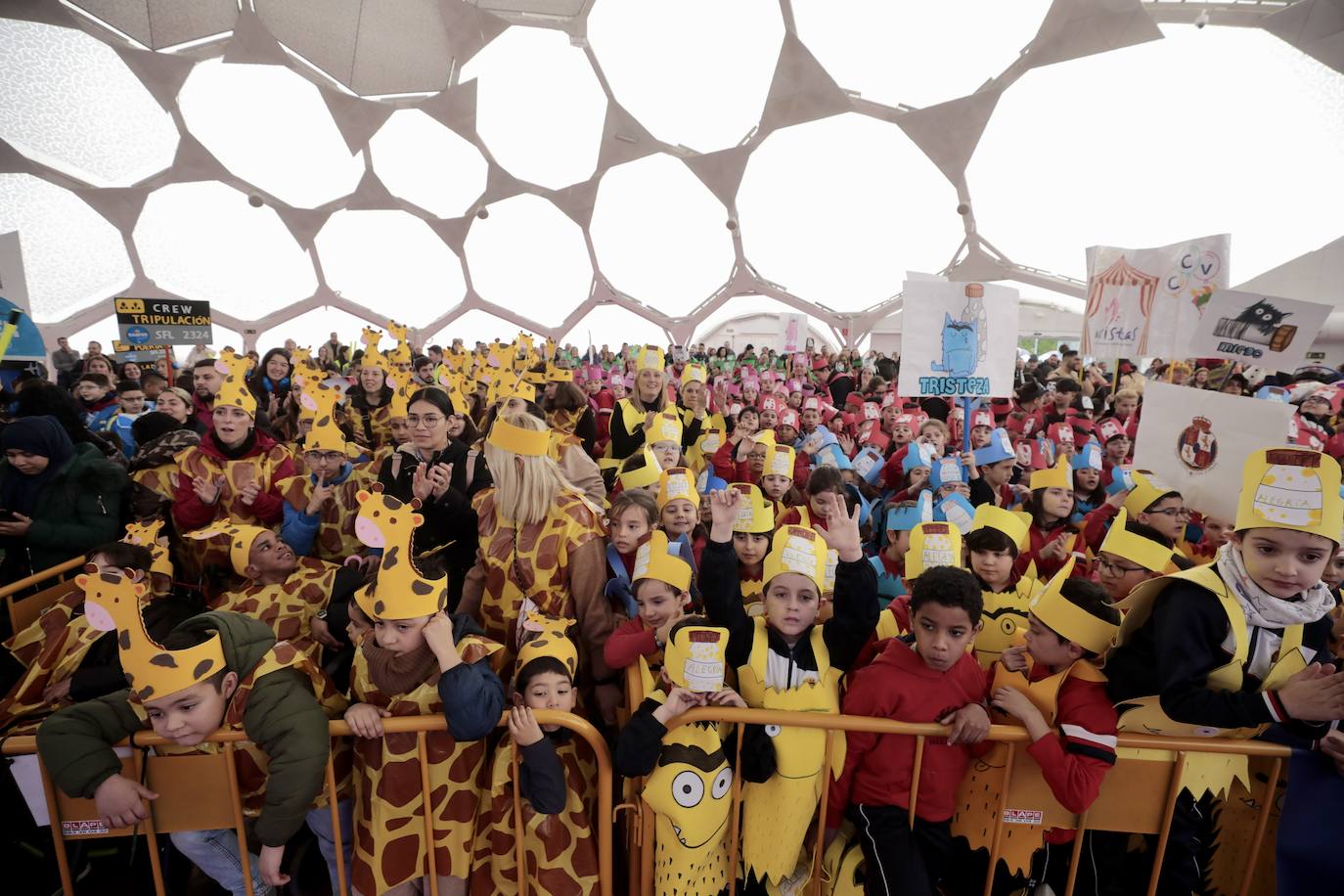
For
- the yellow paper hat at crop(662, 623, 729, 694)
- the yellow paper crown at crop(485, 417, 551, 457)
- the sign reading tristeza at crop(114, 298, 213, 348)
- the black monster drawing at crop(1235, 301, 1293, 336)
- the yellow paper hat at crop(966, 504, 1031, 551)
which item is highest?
the black monster drawing at crop(1235, 301, 1293, 336)

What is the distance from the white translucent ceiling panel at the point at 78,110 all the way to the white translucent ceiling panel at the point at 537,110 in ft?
42.8

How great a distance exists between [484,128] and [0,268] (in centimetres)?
2219

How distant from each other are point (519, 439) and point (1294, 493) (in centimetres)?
286

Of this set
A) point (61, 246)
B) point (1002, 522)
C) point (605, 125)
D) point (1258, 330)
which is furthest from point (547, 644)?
point (61, 246)

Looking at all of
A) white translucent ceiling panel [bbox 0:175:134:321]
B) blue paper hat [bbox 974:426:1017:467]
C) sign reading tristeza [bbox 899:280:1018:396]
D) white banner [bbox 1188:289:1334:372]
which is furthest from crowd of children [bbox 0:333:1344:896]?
white translucent ceiling panel [bbox 0:175:134:321]

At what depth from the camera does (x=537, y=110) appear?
25688 mm

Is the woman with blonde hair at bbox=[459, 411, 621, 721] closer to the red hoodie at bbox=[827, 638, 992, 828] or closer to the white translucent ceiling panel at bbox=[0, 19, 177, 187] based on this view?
the red hoodie at bbox=[827, 638, 992, 828]

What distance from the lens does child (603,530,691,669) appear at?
7.80 feet

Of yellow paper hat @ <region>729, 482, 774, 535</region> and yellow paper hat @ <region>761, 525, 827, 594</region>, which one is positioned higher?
yellow paper hat @ <region>761, 525, 827, 594</region>

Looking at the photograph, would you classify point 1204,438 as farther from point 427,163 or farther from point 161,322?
point 427,163

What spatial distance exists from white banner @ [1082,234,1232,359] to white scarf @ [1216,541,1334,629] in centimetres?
614

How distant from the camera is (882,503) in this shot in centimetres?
506

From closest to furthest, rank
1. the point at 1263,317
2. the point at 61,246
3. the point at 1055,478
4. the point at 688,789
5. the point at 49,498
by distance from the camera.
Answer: the point at 688,789, the point at 49,498, the point at 1055,478, the point at 1263,317, the point at 61,246

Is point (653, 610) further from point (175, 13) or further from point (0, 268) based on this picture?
point (175, 13)
